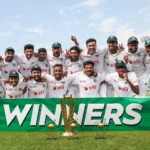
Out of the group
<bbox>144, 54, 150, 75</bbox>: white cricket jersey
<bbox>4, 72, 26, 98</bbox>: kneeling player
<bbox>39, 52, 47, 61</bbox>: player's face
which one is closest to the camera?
<bbox>4, 72, 26, 98</bbox>: kneeling player

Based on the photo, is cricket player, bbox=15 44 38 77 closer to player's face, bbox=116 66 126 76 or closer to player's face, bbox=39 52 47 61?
player's face, bbox=39 52 47 61

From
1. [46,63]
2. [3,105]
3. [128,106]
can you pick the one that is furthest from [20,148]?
[46,63]

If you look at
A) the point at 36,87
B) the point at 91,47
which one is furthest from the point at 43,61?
the point at 91,47

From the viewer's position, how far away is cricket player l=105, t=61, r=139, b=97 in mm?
8664

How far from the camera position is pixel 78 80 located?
9.18m

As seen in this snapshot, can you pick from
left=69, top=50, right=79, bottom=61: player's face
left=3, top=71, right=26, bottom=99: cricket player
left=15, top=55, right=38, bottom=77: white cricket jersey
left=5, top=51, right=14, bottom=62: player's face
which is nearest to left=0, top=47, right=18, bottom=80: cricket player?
left=5, top=51, right=14, bottom=62: player's face

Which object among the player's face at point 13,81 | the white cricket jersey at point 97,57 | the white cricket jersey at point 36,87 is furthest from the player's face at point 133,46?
the player's face at point 13,81

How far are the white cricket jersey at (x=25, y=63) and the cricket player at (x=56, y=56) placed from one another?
1.79 feet

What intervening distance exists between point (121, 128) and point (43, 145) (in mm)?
2654

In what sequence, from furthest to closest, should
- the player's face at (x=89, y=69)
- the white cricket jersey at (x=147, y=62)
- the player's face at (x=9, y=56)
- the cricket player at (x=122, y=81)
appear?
the player's face at (x=9, y=56)
the white cricket jersey at (x=147, y=62)
the player's face at (x=89, y=69)
the cricket player at (x=122, y=81)

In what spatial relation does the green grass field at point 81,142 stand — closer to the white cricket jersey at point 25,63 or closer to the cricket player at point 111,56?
the cricket player at point 111,56

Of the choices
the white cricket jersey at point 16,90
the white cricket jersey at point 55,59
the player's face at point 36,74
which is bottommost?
the white cricket jersey at point 16,90

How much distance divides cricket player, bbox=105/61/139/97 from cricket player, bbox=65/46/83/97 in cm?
108

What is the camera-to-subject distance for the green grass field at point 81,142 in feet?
19.6
